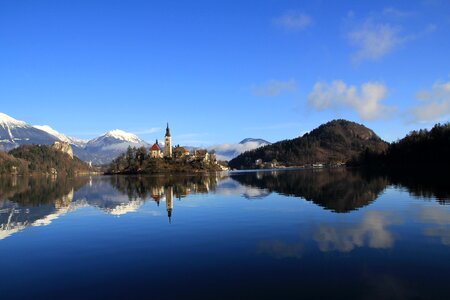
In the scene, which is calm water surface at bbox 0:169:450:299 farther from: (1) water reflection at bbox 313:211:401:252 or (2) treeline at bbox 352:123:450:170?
(2) treeline at bbox 352:123:450:170

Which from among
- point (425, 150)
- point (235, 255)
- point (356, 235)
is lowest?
point (235, 255)

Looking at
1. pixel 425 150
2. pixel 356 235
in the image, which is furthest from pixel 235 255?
pixel 425 150

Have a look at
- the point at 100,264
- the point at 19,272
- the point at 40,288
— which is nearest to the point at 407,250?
the point at 100,264

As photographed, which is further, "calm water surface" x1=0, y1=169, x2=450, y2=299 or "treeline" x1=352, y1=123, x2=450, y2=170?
"treeline" x1=352, y1=123, x2=450, y2=170

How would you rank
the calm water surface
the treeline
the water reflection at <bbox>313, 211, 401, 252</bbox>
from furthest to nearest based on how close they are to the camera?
the treeline < the water reflection at <bbox>313, 211, 401, 252</bbox> < the calm water surface

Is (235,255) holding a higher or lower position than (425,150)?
lower

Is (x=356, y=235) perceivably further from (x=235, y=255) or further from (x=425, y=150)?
(x=425, y=150)

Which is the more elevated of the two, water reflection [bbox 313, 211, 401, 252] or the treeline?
the treeline

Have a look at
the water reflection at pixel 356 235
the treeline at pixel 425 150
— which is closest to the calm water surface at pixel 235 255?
the water reflection at pixel 356 235

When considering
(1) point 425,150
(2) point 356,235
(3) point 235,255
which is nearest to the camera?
(3) point 235,255

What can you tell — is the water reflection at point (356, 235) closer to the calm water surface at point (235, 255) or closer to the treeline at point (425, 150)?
the calm water surface at point (235, 255)

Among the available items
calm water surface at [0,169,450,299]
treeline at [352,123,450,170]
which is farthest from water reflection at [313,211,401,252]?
treeline at [352,123,450,170]

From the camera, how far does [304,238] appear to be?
101 ft

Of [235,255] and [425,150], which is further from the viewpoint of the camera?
[425,150]
